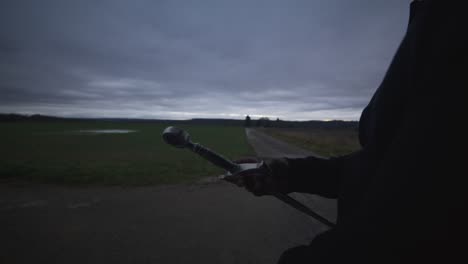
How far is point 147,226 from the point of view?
4.03 meters

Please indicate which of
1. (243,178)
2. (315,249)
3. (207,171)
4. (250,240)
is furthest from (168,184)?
(315,249)

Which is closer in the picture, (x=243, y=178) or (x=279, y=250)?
(x=243, y=178)

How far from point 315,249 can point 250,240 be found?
3364 millimetres

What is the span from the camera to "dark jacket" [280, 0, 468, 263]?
16.4 inches

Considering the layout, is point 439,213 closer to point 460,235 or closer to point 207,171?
point 460,235

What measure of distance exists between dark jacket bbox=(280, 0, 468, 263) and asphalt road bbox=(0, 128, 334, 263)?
119 inches

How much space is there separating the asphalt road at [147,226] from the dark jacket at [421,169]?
302cm

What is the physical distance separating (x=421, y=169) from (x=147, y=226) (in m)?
4.59

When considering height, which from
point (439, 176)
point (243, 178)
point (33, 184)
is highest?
point (439, 176)

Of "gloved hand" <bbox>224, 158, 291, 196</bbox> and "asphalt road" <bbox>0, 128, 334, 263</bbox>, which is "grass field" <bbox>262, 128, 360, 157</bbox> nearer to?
"gloved hand" <bbox>224, 158, 291, 196</bbox>

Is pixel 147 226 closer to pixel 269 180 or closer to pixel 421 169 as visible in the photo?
pixel 269 180

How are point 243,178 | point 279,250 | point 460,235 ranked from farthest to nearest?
1. point 279,250
2. point 243,178
3. point 460,235

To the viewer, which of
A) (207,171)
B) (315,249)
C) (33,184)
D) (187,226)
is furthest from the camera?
(207,171)

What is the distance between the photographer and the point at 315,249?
0.59m
